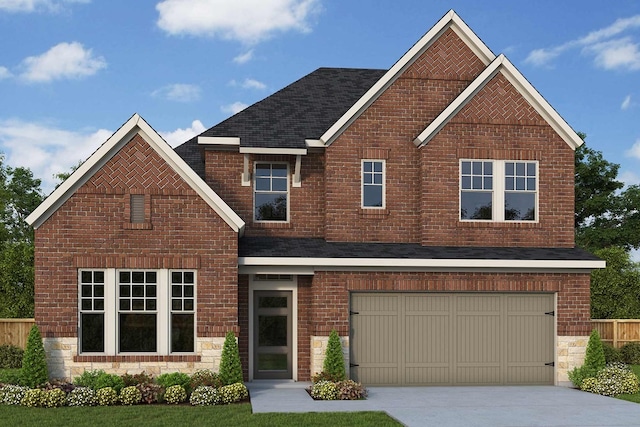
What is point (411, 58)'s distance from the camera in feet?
70.1

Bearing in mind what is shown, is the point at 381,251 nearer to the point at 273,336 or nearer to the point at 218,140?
the point at 273,336

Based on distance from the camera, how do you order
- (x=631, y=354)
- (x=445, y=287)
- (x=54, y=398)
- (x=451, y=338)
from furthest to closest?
(x=631, y=354)
(x=451, y=338)
(x=445, y=287)
(x=54, y=398)

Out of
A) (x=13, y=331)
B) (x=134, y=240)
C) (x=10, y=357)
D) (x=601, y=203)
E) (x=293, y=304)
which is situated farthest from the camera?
→ (x=601, y=203)

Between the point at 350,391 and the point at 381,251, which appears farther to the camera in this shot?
the point at 381,251

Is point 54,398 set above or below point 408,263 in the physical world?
below

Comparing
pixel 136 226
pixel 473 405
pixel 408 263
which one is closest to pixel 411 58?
pixel 408 263

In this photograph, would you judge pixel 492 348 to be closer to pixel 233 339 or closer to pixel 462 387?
pixel 462 387

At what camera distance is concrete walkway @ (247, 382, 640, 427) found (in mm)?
14906

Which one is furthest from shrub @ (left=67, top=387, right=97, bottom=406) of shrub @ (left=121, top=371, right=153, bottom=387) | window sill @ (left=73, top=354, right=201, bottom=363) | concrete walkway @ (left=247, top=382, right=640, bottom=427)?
concrete walkway @ (left=247, top=382, right=640, bottom=427)

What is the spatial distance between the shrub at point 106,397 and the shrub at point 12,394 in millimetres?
1567

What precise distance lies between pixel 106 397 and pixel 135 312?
2.26m

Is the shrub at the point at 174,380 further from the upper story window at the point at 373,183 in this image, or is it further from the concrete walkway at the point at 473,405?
the upper story window at the point at 373,183

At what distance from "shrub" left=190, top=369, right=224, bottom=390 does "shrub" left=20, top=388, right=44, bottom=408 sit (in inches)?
122

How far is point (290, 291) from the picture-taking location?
20.5 meters
